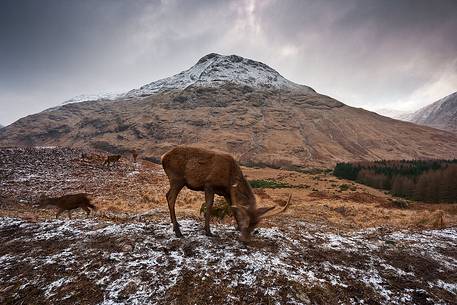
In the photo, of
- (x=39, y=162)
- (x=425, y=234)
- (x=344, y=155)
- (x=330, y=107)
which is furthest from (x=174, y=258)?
(x=330, y=107)

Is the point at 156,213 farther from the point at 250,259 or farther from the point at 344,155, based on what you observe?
the point at 344,155

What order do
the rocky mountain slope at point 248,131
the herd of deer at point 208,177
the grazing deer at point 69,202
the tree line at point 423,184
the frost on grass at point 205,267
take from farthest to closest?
the rocky mountain slope at point 248,131, the tree line at point 423,184, the grazing deer at point 69,202, the herd of deer at point 208,177, the frost on grass at point 205,267

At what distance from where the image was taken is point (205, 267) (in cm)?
748

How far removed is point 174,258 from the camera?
7.93 metres

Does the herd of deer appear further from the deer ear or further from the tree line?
the tree line

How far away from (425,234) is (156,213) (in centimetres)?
1424

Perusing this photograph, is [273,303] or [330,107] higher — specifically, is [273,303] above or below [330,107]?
below

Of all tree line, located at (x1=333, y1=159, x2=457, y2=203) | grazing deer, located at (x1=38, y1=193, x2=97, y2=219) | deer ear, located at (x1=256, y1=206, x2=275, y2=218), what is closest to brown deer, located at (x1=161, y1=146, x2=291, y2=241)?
deer ear, located at (x1=256, y1=206, x2=275, y2=218)

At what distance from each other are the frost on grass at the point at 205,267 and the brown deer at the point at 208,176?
4.57 ft

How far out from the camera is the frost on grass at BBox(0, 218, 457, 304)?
6332mm

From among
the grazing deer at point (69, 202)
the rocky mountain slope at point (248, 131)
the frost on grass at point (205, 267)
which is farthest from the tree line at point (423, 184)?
the grazing deer at point (69, 202)

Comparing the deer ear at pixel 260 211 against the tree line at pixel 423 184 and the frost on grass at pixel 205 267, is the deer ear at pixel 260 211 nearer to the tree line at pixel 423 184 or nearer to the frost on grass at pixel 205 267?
the frost on grass at pixel 205 267

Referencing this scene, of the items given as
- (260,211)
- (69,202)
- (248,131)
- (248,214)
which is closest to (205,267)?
(248,214)

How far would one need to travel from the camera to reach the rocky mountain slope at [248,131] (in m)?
132
